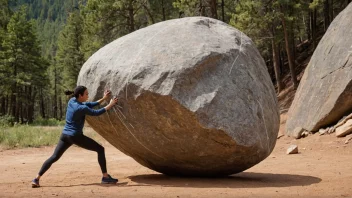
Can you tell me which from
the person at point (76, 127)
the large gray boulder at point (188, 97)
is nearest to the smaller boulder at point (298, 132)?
the large gray boulder at point (188, 97)

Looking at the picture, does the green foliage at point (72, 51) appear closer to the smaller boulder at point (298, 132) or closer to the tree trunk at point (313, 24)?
the tree trunk at point (313, 24)

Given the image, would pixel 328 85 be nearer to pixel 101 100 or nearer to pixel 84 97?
pixel 101 100


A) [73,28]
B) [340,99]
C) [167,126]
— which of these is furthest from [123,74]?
[73,28]

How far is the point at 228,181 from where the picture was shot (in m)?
6.95

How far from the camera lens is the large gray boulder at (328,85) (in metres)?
12.3

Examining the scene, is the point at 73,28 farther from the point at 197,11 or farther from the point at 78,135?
the point at 78,135

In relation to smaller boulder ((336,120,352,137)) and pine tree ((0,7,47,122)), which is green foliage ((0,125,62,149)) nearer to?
smaller boulder ((336,120,352,137))

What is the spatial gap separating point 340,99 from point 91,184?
8196 millimetres

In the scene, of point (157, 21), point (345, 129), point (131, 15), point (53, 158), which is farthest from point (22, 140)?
point (157, 21)

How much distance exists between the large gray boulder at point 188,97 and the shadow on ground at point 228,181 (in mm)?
194

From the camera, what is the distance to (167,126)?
6.28 meters

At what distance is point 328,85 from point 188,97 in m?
8.06

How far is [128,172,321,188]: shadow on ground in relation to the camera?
656 cm

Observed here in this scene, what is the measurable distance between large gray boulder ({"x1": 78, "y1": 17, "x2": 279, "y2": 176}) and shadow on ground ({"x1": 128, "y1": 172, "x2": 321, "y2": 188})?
0.64ft
